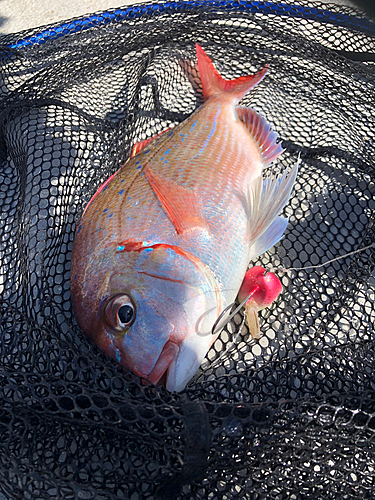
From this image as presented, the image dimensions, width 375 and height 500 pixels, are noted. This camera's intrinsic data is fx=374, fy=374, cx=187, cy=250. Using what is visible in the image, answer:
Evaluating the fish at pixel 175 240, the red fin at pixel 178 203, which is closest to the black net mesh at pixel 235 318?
the fish at pixel 175 240

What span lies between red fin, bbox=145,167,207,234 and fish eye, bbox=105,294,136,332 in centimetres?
46

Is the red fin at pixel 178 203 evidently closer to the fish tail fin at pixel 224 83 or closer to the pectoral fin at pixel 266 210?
the pectoral fin at pixel 266 210

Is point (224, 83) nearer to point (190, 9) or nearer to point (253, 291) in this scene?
point (190, 9)

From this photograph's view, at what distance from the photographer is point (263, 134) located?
2.61 meters

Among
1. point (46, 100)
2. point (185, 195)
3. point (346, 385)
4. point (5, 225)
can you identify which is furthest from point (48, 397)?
point (46, 100)

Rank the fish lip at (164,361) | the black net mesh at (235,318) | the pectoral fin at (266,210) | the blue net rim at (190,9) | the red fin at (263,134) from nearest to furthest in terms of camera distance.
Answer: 1. the black net mesh at (235,318)
2. the fish lip at (164,361)
3. the pectoral fin at (266,210)
4. the red fin at (263,134)
5. the blue net rim at (190,9)

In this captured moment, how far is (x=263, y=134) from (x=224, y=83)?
562 millimetres

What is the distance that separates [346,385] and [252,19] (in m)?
Answer: 3.04

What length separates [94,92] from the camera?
3.44 metres

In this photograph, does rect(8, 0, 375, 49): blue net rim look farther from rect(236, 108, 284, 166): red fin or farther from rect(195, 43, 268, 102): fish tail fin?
rect(236, 108, 284, 166): red fin

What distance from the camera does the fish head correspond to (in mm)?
1653

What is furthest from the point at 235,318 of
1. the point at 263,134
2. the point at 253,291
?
the point at 263,134

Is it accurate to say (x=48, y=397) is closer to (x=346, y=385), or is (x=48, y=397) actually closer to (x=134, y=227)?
(x=134, y=227)

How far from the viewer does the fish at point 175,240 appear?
5.53 feet
